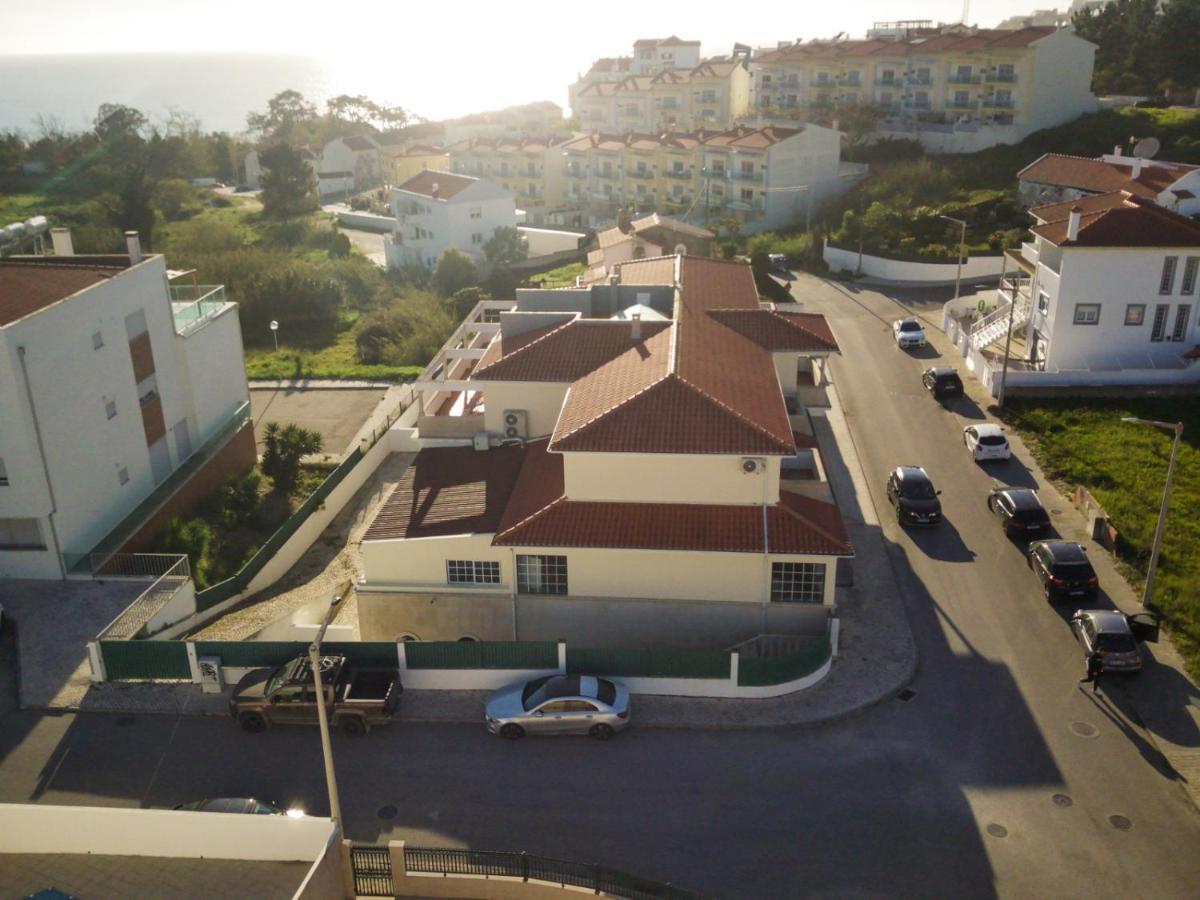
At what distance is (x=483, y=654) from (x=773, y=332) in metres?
15.5

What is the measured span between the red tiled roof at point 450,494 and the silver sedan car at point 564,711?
4946mm

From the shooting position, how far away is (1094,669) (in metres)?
23.5

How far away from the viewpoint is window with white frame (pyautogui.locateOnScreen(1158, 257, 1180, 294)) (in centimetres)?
4032

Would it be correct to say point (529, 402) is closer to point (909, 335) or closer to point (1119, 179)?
point (909, 335)

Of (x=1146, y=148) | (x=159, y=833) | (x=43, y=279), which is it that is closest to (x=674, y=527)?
(x=159, y=833)

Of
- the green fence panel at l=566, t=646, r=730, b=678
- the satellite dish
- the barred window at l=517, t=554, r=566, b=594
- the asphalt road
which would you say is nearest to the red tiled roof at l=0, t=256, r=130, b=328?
the asphalt road

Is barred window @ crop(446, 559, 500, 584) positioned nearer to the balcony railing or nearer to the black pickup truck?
the black pickup truck

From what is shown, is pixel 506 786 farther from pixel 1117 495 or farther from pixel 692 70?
pixel 692 70

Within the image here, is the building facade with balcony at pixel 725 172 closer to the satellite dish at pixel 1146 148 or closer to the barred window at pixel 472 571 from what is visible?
the satellite dish at pixel 1146 148

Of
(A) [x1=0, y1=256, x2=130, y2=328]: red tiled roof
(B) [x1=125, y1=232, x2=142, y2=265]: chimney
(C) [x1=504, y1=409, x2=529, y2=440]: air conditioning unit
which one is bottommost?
(C) [x1=504, y1=409, x2=529, y2=440]: air conditioning unit

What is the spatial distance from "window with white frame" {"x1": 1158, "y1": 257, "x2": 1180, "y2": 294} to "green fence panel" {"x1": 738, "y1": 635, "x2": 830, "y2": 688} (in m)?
27.3

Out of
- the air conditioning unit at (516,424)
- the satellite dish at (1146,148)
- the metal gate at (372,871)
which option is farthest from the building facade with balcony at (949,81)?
the metal gate at (372,871)

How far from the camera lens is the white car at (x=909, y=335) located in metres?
48.0

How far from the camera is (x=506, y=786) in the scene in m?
21.0
